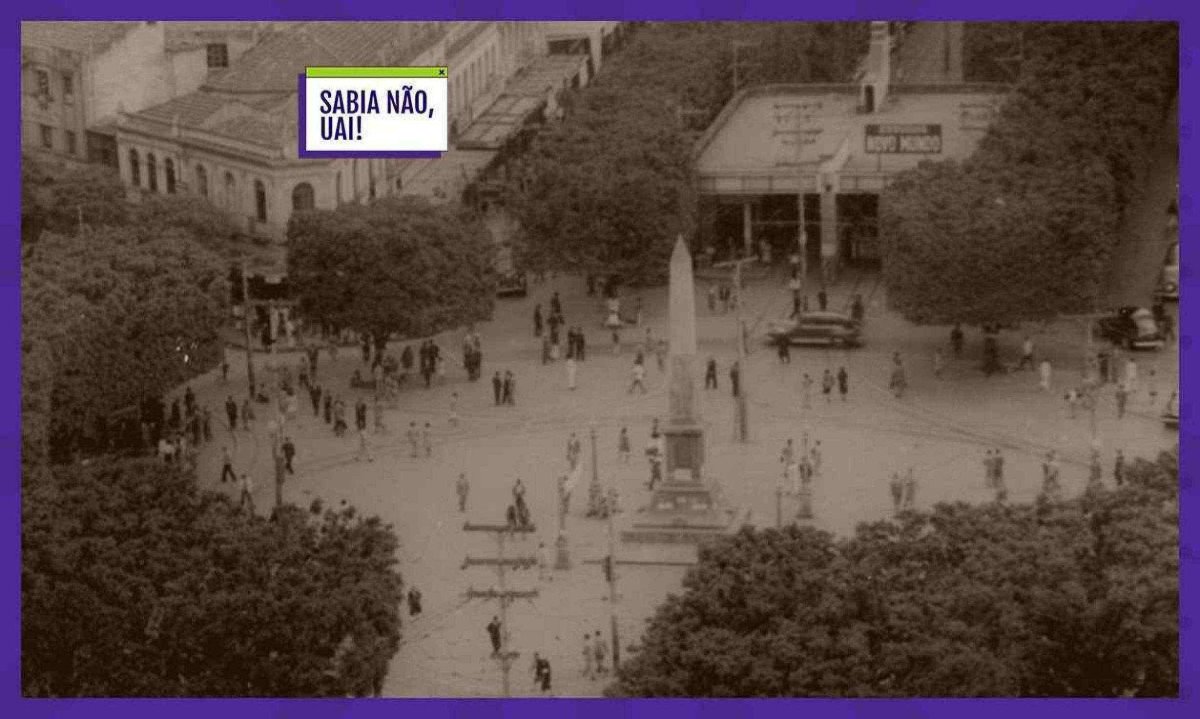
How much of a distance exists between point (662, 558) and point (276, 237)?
21.5 feet

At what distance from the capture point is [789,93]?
172 feet

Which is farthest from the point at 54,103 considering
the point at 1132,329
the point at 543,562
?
the point at 1132,329

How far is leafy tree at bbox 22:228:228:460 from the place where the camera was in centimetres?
4322

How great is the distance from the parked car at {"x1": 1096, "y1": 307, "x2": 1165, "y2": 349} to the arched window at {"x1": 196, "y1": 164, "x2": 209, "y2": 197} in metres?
10.9

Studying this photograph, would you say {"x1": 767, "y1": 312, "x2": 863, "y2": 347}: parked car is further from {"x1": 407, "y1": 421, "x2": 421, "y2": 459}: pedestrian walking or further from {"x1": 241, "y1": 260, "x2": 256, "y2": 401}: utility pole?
{"x1": 241, "y1": 260, "x2": 256, "y2": 401}: utility pole

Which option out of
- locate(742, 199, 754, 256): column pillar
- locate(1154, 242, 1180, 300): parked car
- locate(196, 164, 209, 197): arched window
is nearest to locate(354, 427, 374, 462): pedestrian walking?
locate(196, 164, 209, 197): arched window

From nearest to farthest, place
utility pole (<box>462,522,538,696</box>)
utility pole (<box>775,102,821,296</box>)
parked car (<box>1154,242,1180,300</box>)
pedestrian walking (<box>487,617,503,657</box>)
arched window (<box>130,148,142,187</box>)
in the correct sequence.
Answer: utility pole (<box>462,522,538,696</box>), pedestrian walking (<box>487,617,503,657</box>), arched window (<box>130,148,142,187</box>), parked car (<box>1154,242,1180,300</box>), utility pole (<box>775,102,821,296</box>)

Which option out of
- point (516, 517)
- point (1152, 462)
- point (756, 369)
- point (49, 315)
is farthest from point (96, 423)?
point (1152, 462)

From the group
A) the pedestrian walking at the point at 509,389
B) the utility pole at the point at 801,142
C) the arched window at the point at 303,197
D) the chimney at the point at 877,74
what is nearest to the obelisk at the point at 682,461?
the pedestrian walking at the point at 509,389

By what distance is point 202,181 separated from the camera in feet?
148

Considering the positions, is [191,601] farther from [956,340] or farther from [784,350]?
[956,340]

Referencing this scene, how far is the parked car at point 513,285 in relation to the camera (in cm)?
4838

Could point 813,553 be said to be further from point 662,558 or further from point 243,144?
point 243,144

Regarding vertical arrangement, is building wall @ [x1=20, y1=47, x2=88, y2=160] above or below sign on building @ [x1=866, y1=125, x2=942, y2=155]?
above
